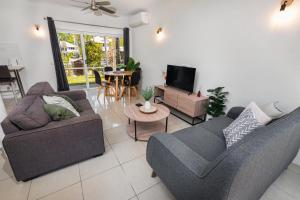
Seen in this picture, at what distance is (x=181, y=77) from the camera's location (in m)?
3.21

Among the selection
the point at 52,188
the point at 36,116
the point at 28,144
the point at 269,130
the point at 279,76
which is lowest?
the point at 52,188

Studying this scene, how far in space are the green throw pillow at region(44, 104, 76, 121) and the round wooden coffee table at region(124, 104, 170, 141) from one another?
866mm

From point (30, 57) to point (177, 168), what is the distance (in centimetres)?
512

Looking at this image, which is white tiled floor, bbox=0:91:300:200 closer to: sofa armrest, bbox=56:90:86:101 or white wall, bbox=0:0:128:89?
sofa armrest, bbox=56:90:86:101

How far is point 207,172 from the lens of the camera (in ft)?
2.91

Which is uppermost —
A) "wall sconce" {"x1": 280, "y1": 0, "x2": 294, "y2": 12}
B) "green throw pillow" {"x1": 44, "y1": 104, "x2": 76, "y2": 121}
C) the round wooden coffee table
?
"wall sconce" {"x1": 280, "y1": 0, "x2": 294, "y2": 12}

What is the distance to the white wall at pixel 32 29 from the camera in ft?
12.2

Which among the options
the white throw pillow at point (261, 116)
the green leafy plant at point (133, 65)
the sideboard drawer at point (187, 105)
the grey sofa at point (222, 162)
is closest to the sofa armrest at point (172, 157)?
the grey sofa at point (222, 162)

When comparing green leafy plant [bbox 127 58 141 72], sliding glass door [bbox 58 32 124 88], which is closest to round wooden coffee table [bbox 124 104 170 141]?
green leafy plant [bbox 127 58 141 72]

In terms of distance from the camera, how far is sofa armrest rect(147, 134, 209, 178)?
1073 mm

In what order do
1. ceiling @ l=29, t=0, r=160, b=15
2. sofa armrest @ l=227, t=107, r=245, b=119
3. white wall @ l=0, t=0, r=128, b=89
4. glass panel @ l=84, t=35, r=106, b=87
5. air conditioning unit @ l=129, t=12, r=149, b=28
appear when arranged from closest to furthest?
sofa armrest @ l=227, t=107, r=245, b=119 → white wall @ l=0, t=0, r=128, b=89 → ceiling @ l=29, t=0, r=160, b=15 → air conditioning unit @ l=129, t=12, r=149, b=28 → glass panel @ l=84, t=35, r=106, b=87

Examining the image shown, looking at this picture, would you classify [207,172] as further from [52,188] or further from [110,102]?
[110,102]

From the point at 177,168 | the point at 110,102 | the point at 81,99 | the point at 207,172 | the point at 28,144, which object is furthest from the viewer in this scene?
the point at 110,102

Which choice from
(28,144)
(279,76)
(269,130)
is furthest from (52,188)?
(279,76)
